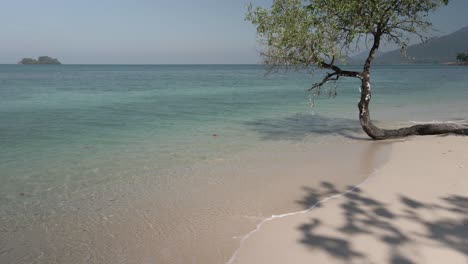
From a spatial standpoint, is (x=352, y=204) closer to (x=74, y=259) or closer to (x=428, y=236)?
(x=428, y=236)

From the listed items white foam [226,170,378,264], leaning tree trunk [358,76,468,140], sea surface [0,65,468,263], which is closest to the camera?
white foam [226,170,378,264]

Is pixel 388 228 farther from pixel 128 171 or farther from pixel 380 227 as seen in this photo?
pixel 128 171

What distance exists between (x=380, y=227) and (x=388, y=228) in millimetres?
122

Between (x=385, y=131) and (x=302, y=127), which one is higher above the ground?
(x=385, y=131)


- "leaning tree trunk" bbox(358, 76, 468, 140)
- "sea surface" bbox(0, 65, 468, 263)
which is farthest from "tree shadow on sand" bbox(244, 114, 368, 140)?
"leaning tree trunk" bbox(358, 76, 468, 140)

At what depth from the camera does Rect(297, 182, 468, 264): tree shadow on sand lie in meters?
5.31

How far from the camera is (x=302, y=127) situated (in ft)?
58.4

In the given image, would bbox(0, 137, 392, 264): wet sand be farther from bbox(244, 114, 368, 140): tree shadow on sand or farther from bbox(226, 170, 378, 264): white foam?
bbox(244, 114, 368, 140): tree shadow on sand

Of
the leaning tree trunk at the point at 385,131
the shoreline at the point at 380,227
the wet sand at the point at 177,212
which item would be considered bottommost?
the wet sand at the point at 177,212

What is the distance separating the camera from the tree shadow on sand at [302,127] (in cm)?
1569

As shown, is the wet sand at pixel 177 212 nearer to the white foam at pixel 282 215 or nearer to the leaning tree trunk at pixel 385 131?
the white foam at pixel 282 215

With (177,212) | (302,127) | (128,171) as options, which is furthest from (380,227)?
(302,127)

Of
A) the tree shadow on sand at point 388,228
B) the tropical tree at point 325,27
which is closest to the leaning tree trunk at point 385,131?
the tropical tree at point 325,27

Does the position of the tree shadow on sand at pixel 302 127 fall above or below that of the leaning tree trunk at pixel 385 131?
below
